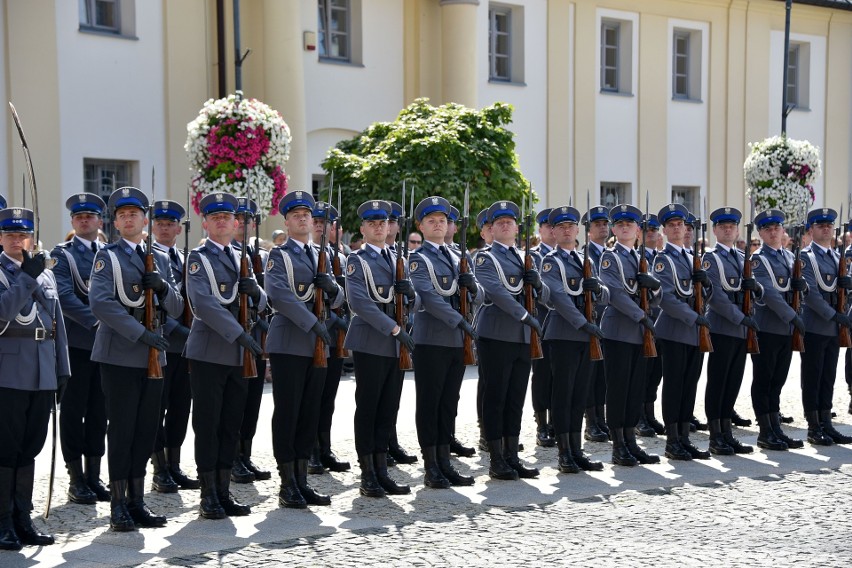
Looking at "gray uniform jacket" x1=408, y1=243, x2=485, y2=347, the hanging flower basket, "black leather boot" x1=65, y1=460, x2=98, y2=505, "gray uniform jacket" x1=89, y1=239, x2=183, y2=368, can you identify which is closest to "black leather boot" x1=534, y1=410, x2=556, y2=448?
"gray uniform jacket" x1=408, y1=243, x2=485, y2=347

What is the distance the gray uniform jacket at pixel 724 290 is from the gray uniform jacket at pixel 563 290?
3.99ft

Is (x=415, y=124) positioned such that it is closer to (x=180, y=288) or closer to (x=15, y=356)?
(x=180, y=288)

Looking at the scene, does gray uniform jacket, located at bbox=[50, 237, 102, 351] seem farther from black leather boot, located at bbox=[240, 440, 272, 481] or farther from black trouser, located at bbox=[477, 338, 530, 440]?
black trouser, located at bbox=[477, 338, 530, 440]

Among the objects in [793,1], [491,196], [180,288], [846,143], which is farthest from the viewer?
[846,143]

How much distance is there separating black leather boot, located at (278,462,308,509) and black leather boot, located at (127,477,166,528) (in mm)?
835

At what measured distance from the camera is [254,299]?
8289 mm

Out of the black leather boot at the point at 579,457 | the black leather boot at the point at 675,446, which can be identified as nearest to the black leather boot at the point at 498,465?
the black leather boot at the point at 579,457

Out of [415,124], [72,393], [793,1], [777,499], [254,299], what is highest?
[793,1]

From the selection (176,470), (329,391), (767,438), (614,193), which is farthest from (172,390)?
(614,193)

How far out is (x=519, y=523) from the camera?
7930mm

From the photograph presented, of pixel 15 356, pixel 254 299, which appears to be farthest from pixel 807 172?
pixel 15 356

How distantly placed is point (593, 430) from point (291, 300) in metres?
3.94

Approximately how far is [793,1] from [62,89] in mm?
16824

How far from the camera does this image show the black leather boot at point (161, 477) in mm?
8938
